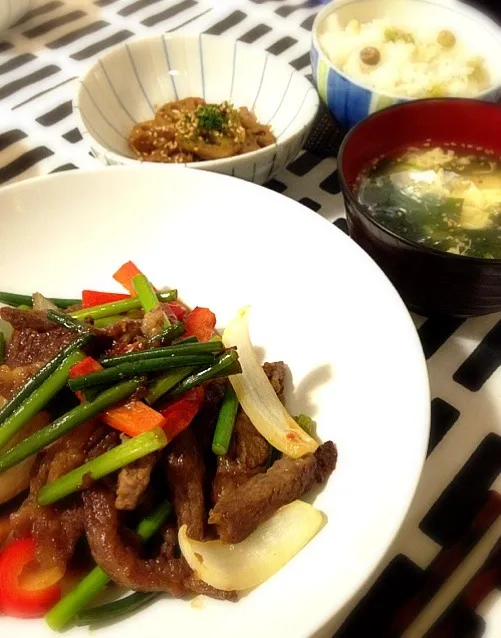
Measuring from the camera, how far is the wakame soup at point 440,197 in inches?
77.1

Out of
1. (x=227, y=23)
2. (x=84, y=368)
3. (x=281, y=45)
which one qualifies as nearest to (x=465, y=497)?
(x=84, y=368)

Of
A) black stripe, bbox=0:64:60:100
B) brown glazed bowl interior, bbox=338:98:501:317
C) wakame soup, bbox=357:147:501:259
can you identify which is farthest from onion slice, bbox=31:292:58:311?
black stripe, bbox=0:64:60:100

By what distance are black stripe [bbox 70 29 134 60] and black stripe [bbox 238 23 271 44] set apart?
615 mm

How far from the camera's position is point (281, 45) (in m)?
3.16

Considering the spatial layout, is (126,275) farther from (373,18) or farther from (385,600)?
(373,18)

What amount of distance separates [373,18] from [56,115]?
1.51 m

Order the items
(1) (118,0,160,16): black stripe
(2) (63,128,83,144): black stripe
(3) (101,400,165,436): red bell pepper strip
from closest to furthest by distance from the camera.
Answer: (3) (101,400,165,436): red bell pepper strip
(2) (63,128,83,144): black stripe
(1) (118,0,160,16): black stripe

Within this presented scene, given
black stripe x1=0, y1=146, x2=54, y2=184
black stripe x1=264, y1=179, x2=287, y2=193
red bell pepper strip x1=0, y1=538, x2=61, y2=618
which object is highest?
black stripe x1=0, y1=146, x2=54, y2=184

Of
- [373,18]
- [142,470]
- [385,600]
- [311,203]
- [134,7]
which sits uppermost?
[373,18]

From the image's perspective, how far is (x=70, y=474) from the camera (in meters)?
1.29

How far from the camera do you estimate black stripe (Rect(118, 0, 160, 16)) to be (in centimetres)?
338

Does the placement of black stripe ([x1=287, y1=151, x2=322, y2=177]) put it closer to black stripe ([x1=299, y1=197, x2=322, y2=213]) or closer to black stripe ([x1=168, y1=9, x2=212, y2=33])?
black stripe ([x1=299, y1=197, x2=322, y2=213])

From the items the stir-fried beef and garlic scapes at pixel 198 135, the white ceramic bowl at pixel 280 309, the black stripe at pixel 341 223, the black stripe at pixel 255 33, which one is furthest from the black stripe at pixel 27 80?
the black stripe at pixel 341 223

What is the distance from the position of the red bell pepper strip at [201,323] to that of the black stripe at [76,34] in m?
2.18
